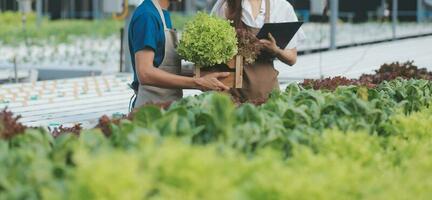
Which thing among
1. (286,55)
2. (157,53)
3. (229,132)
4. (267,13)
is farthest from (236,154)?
(267,13)

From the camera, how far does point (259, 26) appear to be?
5.91m

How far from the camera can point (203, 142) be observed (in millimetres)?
4027

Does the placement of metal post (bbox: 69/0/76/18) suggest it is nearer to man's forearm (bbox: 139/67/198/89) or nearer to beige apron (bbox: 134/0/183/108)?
beige apron (bbox: 134/0/183/108)

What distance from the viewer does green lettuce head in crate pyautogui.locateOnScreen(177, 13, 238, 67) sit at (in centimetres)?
556

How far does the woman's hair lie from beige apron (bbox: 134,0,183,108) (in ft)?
1.21

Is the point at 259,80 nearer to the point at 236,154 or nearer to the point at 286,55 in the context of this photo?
the point at 286,55

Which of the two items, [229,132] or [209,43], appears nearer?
[229,132]

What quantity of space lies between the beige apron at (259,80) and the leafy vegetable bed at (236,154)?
0.54m

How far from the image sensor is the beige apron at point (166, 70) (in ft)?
18.4

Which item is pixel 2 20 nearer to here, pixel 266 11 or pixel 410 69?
pixel 410 69

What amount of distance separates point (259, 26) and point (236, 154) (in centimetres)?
240

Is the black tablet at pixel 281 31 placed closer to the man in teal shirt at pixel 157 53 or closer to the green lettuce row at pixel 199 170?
the man in teal shirt at pixel 157 53

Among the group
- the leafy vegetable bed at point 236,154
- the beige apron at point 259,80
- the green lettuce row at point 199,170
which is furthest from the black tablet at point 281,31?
the green lettuce row at point 199,170

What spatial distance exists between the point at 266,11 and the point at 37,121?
15.8ft
